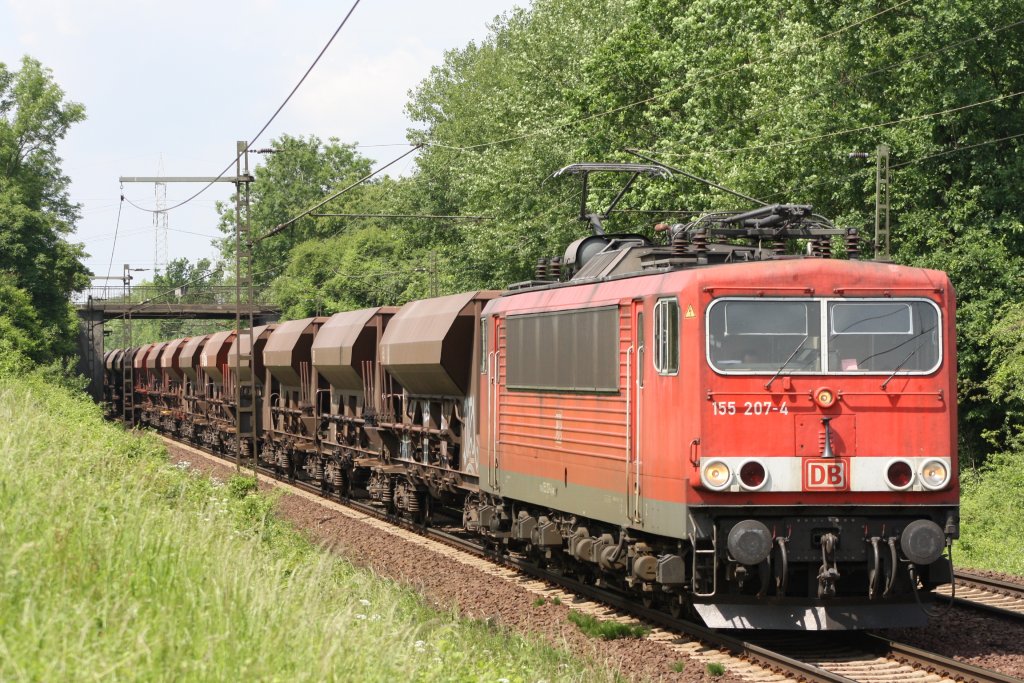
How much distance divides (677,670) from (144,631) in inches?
241

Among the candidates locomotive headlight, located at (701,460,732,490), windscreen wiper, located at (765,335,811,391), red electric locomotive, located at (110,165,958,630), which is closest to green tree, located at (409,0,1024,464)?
red electric locomotive, located at (110,165,958,630)

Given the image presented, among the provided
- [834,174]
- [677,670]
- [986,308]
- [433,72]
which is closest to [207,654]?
[677,670]

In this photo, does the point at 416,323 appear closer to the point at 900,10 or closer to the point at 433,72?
the point at 900,10

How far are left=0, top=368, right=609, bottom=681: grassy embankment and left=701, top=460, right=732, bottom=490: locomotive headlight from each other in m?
1.98

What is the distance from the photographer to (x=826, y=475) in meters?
11.4

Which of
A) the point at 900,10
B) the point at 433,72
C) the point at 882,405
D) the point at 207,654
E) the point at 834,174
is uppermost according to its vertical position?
the point at 433,72

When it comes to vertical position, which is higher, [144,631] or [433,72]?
[433,72]

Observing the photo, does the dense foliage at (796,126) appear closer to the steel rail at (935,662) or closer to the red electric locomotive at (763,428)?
the red electric locomotive at (763,428)

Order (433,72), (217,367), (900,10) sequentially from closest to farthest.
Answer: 1. (900,10)
2. (217,367)
3. (433,72)

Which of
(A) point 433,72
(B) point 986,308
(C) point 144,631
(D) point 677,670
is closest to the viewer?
(C) point 144,631

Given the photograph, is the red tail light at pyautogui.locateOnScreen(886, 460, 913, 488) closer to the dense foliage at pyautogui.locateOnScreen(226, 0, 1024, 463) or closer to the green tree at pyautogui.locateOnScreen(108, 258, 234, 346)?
the dense foliage at pyautogui.locateOnScreen(226, 0, 1024, 463)

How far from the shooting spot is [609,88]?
4053 cm

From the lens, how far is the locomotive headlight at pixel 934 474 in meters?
11.6

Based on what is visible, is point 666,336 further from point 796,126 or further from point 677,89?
point 677,89
